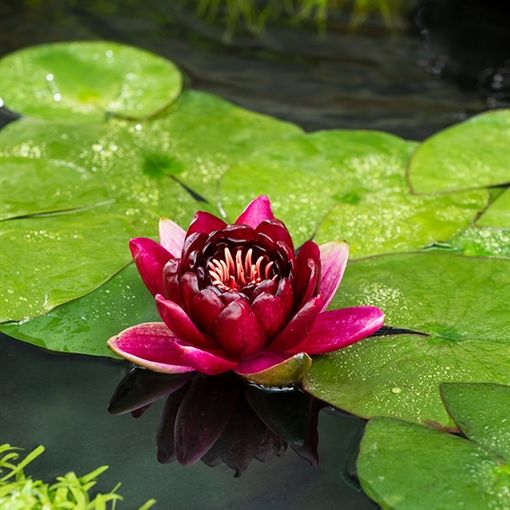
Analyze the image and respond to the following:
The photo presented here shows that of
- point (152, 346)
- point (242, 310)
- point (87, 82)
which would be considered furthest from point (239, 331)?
point (87, 82)

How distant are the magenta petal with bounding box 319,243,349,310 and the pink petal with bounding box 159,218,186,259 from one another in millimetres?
230

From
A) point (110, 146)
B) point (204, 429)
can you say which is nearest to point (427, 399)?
point (204, 429)

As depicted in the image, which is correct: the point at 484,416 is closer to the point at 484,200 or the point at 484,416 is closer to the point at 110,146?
the point at 484,200

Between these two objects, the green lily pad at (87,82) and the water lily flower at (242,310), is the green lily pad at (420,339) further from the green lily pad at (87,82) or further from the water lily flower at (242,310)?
the green lily pad at (87,82)

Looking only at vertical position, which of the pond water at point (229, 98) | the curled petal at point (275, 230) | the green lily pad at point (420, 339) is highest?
the curled petal at point (275, 230)

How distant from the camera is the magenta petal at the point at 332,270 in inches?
51.9

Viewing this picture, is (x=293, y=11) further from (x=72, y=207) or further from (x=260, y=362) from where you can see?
(x=260, y=362)

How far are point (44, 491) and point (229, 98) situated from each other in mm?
1354

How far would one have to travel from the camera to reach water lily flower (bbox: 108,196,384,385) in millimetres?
1200

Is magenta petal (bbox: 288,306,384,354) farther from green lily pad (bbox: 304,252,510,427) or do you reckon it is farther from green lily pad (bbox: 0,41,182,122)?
green lily pad (bbox: 0,41,182,122)

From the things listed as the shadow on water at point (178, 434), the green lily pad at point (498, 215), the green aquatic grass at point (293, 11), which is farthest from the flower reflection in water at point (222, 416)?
the green aquatic grass at point (293, 11)

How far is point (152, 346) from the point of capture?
1.27m

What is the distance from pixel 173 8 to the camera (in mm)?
2773

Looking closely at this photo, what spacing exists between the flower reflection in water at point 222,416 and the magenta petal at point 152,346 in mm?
54
